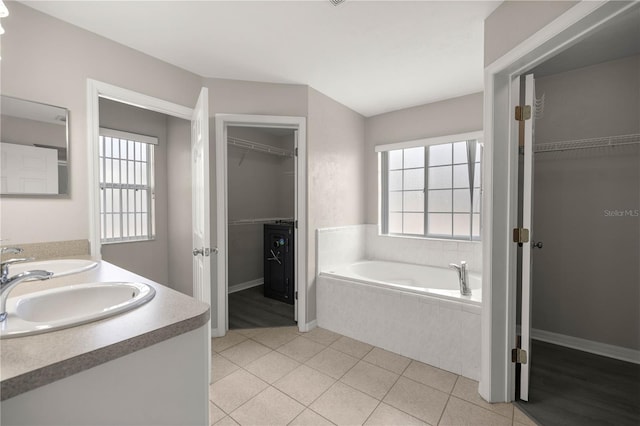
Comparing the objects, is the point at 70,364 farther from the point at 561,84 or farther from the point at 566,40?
the point at 561,84

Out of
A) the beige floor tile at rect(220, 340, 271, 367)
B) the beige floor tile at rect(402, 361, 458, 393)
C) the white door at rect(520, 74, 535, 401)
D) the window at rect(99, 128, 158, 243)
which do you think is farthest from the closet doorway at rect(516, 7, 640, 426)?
the window at rect(99, 128, 158, 243)

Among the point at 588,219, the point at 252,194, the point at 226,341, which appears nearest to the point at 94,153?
the point at 226,341

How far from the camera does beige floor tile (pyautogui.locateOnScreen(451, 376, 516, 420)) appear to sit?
67.8 inches

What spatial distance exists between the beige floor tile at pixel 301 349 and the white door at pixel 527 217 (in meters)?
1.49

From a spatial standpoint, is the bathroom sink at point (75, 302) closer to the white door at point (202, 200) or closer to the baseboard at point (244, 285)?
the white door at point (202, 200)

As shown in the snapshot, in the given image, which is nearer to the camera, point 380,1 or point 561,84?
point 380,1

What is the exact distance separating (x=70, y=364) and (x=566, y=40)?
226cm

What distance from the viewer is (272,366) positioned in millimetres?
2180

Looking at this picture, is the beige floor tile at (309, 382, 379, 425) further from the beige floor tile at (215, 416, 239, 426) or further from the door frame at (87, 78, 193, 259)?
the door frame at (87, 78, 193, 259)

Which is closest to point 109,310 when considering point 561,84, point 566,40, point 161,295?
point 161,295

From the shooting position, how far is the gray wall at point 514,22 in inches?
54.3

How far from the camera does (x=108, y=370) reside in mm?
682

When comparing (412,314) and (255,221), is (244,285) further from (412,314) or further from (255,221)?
(412,314)

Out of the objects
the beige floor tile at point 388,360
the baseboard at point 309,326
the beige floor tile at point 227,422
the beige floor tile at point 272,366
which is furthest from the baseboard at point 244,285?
the beige floor tile at point 227,422
